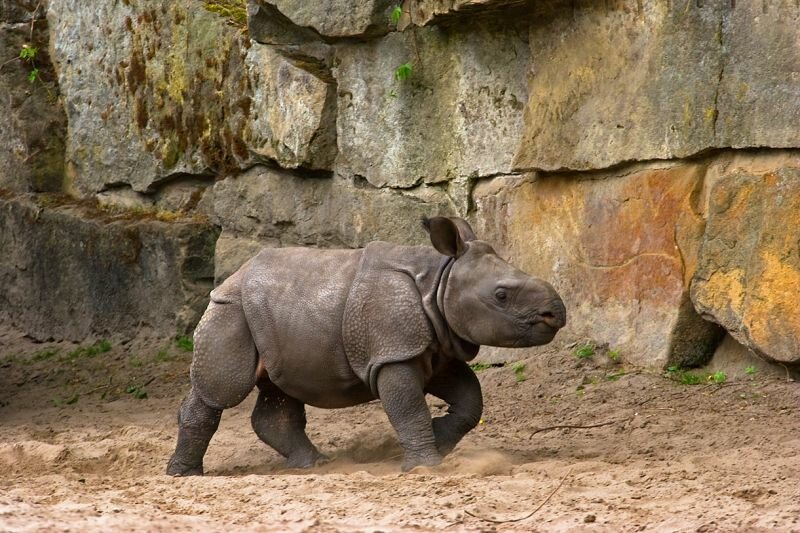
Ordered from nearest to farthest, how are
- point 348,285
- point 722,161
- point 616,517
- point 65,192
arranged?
1. point 616,517
2. point 348,285
3. point 722,161
4. point 65,192

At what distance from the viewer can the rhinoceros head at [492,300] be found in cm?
706

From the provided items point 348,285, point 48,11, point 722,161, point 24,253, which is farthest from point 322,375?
point 48,11

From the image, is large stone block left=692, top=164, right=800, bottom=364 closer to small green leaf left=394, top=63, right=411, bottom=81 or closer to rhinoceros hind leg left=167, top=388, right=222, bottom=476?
small green leaf left=394, top=63, right=411, bottom=81

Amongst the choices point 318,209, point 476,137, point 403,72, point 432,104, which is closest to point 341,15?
point 403,72

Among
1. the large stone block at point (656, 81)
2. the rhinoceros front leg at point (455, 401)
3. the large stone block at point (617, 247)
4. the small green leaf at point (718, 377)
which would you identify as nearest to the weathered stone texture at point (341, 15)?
the large stone block at point (656, 81)

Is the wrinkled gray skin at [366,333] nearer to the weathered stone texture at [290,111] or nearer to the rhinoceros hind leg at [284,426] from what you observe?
the rhinoceros hind leg at [284,426]

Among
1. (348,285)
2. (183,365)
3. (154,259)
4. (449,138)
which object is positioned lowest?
(183,365)

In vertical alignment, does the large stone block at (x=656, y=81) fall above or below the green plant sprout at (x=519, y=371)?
above

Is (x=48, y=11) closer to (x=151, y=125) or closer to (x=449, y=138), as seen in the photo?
(x=151, y=125)

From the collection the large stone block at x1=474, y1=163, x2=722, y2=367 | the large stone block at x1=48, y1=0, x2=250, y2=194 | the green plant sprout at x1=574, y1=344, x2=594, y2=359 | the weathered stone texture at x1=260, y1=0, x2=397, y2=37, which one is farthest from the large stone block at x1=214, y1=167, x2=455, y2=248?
the green plant sprout at x1=574, y1=344, x2=594, y2=359

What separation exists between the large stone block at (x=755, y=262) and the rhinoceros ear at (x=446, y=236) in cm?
187

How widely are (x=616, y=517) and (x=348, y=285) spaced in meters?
2.40

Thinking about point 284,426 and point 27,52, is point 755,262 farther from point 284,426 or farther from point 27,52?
point 27,52

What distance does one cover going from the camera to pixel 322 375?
297 inches
